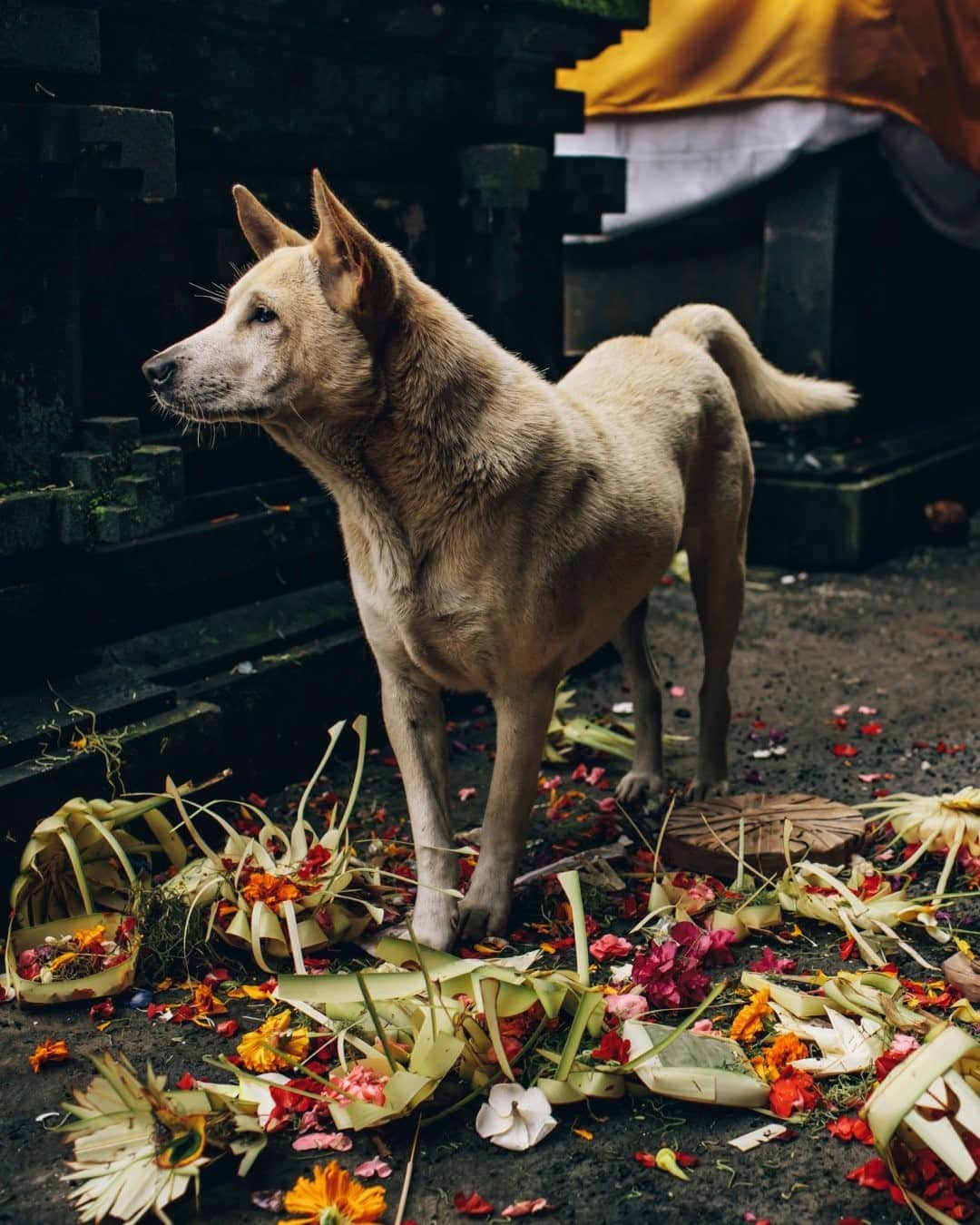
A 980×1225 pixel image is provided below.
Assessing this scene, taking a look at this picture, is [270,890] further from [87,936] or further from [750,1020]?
[750,1020]

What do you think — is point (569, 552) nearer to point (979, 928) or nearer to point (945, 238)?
point (979, 928)

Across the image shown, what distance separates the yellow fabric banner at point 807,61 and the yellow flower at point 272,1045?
6.10 metres

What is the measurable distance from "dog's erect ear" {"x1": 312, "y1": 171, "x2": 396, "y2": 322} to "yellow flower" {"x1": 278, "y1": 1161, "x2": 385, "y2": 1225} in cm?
200

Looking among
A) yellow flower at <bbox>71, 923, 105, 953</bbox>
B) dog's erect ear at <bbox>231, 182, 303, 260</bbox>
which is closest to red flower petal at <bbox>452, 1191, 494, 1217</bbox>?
yellow flower at <bbox>71, 923, 105, 953</bbox>

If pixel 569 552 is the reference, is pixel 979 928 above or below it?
below

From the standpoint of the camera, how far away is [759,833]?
13.9 feet

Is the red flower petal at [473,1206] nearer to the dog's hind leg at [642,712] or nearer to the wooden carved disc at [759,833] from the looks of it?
the wooden carved disc at [759,833]

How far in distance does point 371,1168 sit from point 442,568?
59.8 inches

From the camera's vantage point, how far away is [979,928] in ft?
12.6

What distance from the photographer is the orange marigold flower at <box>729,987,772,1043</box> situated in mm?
3268

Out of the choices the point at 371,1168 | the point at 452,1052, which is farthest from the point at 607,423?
the point at 371,1168

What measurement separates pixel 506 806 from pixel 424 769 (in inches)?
11.0

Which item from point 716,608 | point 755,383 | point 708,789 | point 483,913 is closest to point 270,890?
point 483,913

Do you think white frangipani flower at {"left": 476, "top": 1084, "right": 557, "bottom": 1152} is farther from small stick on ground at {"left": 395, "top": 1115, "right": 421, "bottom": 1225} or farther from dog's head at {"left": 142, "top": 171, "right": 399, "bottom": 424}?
dog's head at {"left": 142, "top": 171, "right": 399, "bottom": 424}
